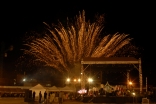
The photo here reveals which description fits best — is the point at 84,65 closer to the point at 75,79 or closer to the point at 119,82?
the point at 75,79

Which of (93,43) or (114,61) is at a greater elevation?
(93,43)

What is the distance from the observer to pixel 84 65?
3259 centimetres

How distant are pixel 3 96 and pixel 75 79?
10.5 meters

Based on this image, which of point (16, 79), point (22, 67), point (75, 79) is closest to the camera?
point (75, 79)

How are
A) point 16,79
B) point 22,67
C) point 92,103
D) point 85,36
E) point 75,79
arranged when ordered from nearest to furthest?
point 92,103
point 85,36
point 75,79
point 16,79
point 22,67

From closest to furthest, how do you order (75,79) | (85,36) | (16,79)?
(85,36) < (75,79) < (16,79)

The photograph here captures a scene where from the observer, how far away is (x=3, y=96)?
36.4m

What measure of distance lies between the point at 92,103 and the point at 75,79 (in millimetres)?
12692

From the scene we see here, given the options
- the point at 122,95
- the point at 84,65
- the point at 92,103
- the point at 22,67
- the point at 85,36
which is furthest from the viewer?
the point at 22,67

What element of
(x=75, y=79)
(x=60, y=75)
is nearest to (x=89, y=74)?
(x=75, y=79)

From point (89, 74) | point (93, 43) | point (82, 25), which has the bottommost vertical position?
point (89, 74)

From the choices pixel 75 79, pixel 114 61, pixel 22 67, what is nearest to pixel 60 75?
pixel 22 67

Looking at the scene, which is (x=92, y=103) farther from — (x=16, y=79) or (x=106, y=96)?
(x=16, y=79)

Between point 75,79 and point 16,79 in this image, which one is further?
point 16,79
